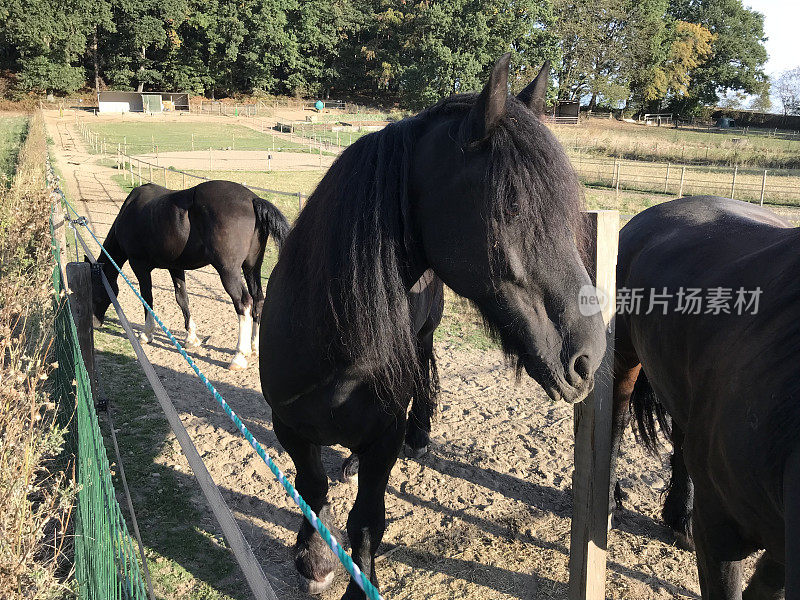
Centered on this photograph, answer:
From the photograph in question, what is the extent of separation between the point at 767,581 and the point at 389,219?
1.76 metres

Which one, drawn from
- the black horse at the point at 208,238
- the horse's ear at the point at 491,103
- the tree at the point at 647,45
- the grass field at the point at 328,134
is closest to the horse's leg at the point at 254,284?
the black horse at the point at 208,238

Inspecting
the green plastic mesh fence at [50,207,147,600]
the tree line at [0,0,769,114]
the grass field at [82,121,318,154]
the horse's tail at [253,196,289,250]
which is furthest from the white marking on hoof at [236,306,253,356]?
the tree line at [0,0,769,114]

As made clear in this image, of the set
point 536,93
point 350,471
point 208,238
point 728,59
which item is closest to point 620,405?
point 350,471

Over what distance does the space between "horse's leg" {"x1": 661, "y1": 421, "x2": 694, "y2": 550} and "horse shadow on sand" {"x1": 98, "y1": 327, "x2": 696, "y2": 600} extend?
0.69 feet

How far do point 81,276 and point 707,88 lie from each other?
75.2 meters

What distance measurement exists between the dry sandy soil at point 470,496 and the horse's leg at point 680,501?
10 cm

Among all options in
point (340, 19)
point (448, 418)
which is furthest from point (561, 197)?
point (340, 19)

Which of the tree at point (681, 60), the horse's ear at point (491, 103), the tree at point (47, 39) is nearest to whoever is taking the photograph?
the horse's ear at point (491, 103)

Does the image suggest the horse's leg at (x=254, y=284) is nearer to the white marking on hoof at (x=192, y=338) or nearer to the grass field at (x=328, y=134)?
the white marking on hoof at (x=192, y=338)

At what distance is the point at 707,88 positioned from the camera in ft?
209

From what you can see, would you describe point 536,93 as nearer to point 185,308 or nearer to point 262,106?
point 185,308

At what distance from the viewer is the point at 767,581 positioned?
186 cm

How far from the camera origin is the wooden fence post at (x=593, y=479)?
209 centimetres

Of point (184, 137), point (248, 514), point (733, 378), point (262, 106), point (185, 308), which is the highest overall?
point (262, 106)
